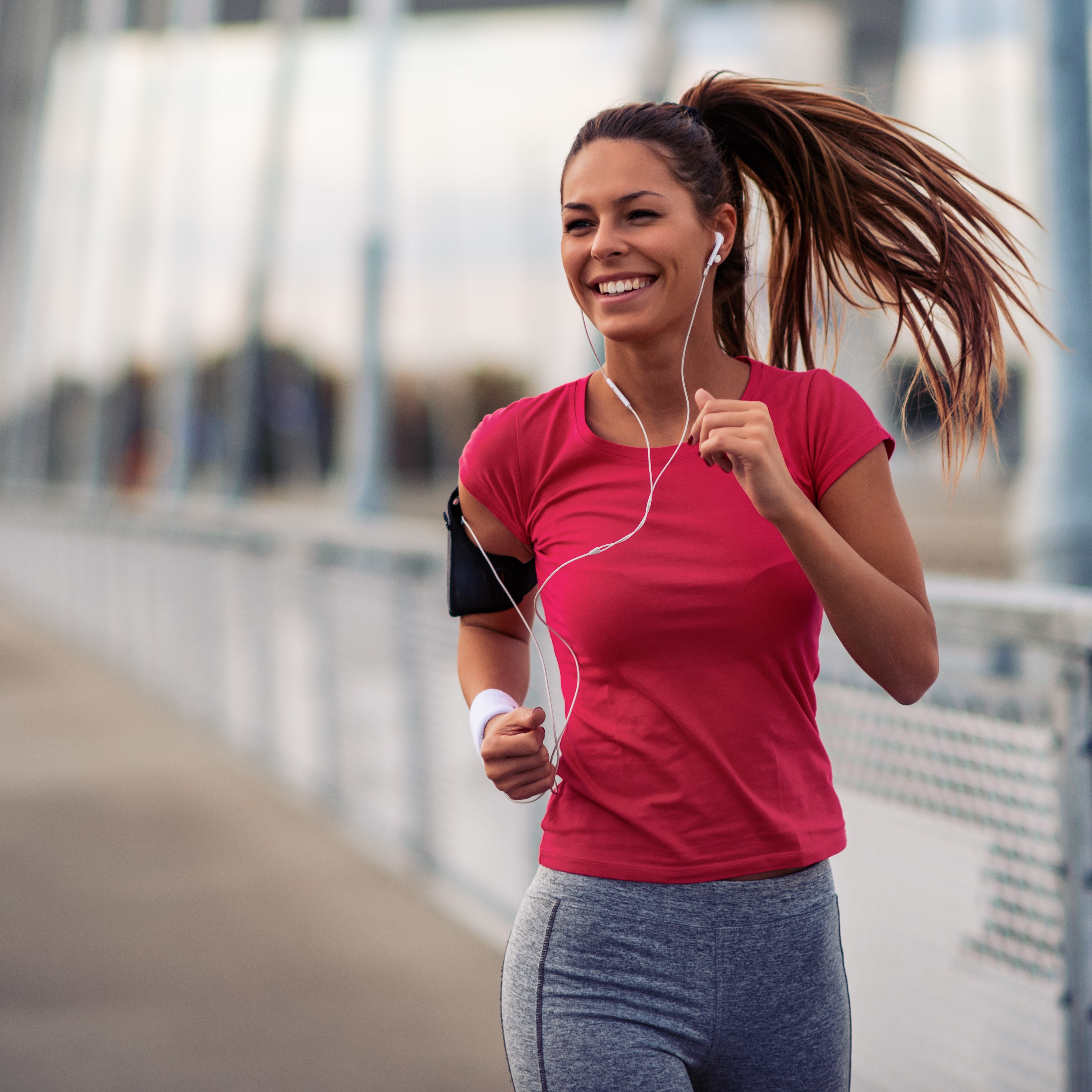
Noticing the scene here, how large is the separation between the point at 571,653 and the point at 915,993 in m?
1.62

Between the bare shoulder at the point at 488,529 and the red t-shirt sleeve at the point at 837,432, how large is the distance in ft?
1.28

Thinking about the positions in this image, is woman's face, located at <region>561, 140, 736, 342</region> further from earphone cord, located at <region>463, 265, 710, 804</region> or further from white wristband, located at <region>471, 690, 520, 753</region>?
white wristband, located at <region>471, 690, 520, 753</region>

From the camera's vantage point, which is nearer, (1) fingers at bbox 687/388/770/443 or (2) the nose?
(1) fingers at bbox 687/388/770/443

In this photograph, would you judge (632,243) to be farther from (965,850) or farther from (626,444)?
(965,850)

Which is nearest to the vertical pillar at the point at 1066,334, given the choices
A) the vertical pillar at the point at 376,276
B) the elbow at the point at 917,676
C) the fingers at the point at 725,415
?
the elbow at the point at 917,676

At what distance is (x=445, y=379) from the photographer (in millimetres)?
50344

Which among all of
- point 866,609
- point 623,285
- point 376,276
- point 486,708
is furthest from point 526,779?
point 376,276

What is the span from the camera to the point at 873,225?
75.0 inches

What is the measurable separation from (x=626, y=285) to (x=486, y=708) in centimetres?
51

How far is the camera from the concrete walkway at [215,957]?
13.2ft

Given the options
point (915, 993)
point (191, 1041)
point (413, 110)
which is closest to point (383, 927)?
point (191, 1041)

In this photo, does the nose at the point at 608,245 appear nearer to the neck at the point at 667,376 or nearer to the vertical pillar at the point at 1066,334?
the neck at the point at 667,376

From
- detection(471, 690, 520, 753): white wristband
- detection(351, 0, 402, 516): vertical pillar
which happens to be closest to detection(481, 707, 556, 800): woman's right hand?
detection(471, 690, 520, 753): white wristband

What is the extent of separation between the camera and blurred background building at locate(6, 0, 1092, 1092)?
9.21 feet
